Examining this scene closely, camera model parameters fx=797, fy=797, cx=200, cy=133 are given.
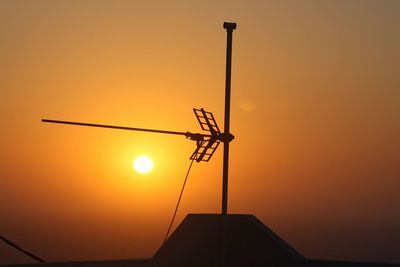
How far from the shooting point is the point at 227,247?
58.0 feet

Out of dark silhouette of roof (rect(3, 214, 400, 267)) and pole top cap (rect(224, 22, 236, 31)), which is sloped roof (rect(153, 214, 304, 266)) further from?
pole top cap (rect(224, 22, 236, 31))

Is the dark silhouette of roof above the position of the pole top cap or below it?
below

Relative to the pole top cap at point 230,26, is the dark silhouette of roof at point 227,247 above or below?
below

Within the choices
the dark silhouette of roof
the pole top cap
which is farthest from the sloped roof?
the pole top cap

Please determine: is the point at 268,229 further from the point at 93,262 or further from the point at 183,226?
the point at 93,262

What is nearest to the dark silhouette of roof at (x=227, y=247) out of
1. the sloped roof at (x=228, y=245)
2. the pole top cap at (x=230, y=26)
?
the sloped roof at (x=228, y=245)

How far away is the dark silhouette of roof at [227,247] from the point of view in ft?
57.0

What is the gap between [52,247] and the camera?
131875mm

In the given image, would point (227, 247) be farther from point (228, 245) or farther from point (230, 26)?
point (230, 26)

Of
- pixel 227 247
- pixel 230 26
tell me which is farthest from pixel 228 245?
pixel 230 26

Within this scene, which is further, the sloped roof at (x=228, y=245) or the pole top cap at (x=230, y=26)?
the sloped roof at (x=228, y=245)

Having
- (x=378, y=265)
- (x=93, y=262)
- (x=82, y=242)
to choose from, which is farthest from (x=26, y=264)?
(x=82, y=242)

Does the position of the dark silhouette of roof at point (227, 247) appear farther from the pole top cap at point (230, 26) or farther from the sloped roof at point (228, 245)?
the pole top cap at point (230, 26)

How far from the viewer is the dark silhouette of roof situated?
17.4m
